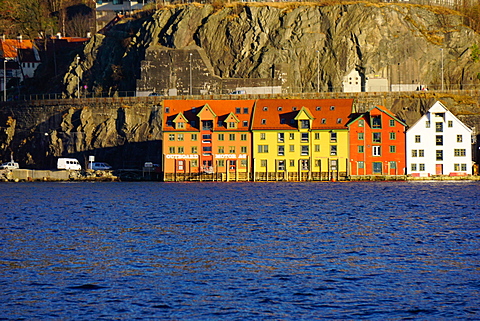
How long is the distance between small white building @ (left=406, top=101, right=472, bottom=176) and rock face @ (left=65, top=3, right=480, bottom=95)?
29.1 metres

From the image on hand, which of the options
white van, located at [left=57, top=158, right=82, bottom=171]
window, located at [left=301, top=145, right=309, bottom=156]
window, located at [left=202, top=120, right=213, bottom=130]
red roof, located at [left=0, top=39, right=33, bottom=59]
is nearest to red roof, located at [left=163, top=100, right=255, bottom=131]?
window, located at [left=202, top=120, right=213, bottom=130]

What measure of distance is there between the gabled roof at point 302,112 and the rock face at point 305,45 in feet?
67.9

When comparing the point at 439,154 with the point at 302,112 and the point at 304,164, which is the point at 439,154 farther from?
the point at 302,112

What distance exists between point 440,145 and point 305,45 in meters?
38.4

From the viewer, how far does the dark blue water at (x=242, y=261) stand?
3366 centimetres

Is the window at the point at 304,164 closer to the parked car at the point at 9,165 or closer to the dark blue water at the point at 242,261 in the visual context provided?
the dark blue water at the point at 242,261

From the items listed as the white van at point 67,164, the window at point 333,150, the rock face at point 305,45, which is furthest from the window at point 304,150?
the white van at point 67,164

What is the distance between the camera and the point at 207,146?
11944 cm

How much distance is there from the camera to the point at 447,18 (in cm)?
15200

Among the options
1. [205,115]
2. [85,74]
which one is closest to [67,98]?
[85,74]

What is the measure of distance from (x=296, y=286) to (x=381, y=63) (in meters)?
111

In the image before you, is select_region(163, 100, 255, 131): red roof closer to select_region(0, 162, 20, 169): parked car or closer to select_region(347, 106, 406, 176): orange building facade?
select_region(347, 106, 406, 176): orange building facade

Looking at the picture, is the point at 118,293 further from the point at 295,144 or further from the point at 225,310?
the point at 295,144

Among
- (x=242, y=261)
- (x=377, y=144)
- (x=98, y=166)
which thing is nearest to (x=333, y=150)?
(x=377, y=144)
